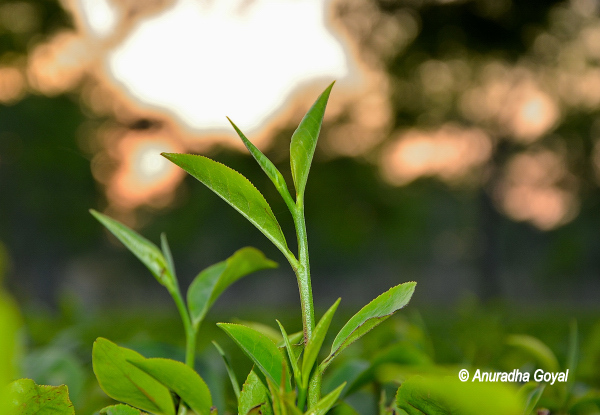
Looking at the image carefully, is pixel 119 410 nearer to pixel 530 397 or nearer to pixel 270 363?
pixel 270 363

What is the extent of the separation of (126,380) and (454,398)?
0.76 feet

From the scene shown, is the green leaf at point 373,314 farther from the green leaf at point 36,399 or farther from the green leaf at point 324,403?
the green leaf at point 36,399

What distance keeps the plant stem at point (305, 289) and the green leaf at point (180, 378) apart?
0.08 meters

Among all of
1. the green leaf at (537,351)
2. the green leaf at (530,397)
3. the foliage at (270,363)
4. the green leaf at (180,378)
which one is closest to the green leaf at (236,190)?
the foliage at (270,363)

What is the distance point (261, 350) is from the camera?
31 centimetres

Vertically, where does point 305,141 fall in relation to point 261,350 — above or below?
above

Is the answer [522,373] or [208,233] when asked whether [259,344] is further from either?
Result: [208,233]

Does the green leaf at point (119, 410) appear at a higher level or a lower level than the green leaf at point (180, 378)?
lower

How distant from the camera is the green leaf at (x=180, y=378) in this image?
32cm

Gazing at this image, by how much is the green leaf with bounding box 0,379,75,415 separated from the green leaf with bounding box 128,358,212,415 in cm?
5

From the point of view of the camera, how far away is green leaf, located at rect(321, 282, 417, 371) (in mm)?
302

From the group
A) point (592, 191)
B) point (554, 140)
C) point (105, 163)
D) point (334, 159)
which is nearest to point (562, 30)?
point (554, 140)

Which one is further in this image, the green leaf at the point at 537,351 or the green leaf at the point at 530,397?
the green leaf at the point at 537,351

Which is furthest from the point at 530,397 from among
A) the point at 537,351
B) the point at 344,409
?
the point at 537,351
